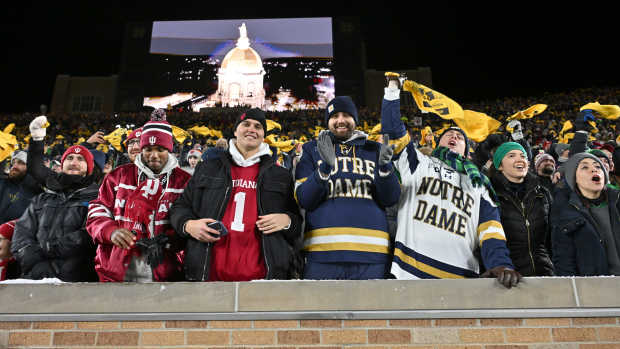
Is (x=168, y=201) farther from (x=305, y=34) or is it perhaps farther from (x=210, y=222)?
(x=305, y=34)

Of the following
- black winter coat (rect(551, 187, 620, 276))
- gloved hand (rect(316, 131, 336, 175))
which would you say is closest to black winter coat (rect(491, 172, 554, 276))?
black winter coat (rect(551, 187, 620, 276))

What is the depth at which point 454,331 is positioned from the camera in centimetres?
230

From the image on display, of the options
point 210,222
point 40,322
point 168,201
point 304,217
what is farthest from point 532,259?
point 40,322

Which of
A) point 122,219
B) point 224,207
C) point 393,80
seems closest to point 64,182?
point 122,219

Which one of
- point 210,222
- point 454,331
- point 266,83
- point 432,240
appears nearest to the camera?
point 454,331

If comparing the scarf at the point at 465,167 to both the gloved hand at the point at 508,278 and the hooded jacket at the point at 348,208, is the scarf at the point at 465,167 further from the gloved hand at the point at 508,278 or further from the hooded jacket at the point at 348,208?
the gloved hand at the point at 508,278

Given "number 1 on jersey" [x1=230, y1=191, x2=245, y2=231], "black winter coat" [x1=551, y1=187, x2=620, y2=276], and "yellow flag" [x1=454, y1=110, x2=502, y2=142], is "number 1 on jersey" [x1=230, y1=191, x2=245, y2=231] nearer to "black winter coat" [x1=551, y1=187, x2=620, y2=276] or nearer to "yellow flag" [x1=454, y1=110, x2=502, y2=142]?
"black winter coat" [x1=551, y1=187, x2=620, y2=276]

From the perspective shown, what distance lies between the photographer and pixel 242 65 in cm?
2753

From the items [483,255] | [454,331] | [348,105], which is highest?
[348,105]

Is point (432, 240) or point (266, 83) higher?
point (266, 83)

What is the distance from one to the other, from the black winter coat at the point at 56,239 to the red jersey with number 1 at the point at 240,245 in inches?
42.2

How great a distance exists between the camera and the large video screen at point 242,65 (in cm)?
2650

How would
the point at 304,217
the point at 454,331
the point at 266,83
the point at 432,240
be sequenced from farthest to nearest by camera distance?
the point at 266,83 < the point at 304,217 < the point at 432,240 < the point at 454,331

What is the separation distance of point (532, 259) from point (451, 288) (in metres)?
1.17
